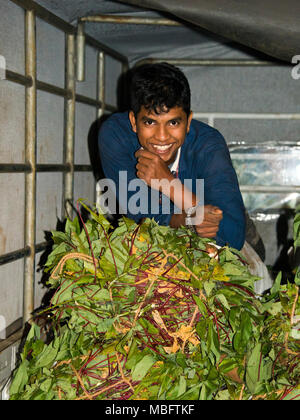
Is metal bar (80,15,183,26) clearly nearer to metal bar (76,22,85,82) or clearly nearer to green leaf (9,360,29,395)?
metal bar (76,22,85,82)

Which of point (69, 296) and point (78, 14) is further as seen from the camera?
point (78, 14)

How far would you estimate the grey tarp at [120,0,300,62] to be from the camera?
6.52 ft

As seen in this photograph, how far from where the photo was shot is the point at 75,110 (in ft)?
11.1

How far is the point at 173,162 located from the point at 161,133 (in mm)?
289

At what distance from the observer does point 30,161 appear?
2604 mm

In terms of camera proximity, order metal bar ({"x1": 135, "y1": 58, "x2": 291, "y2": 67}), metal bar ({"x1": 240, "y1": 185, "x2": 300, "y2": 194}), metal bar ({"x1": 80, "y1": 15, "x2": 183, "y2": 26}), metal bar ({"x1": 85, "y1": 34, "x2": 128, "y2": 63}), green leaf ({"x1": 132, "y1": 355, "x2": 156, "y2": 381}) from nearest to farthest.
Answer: green leaf ({"x1": 132, "y1": 355, "x2": 156, "y2": 381}) → metal bar ({"x1": 80, "y1": 15, "x2": 183, "y2": 26}) → metal bar ({"x1": 85, "y1": 34, "x2": 128, "y2": 63}) → metal bar ({"x1": 135, "y1": 58, "x2": 291, "y2": 67}) → metal bar ({"x1": 240, "y1": 185, "x2": 300, "y2": 194})

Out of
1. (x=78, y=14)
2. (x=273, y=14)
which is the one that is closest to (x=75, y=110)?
(x=78, y=14)

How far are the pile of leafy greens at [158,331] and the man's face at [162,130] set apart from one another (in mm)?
699

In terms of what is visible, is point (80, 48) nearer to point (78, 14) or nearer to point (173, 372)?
point (78, 14)

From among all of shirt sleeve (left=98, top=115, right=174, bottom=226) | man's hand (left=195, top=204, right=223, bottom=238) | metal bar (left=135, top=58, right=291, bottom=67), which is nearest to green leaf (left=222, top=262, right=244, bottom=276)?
man's hand (left=195, top=204, right=223, bottom=238)

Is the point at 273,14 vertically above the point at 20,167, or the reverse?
the point at 273,14

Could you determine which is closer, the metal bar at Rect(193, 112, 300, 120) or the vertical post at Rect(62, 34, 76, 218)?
the vertical post at Rect(62, 34, 76, 218)

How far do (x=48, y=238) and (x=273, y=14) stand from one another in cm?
184
